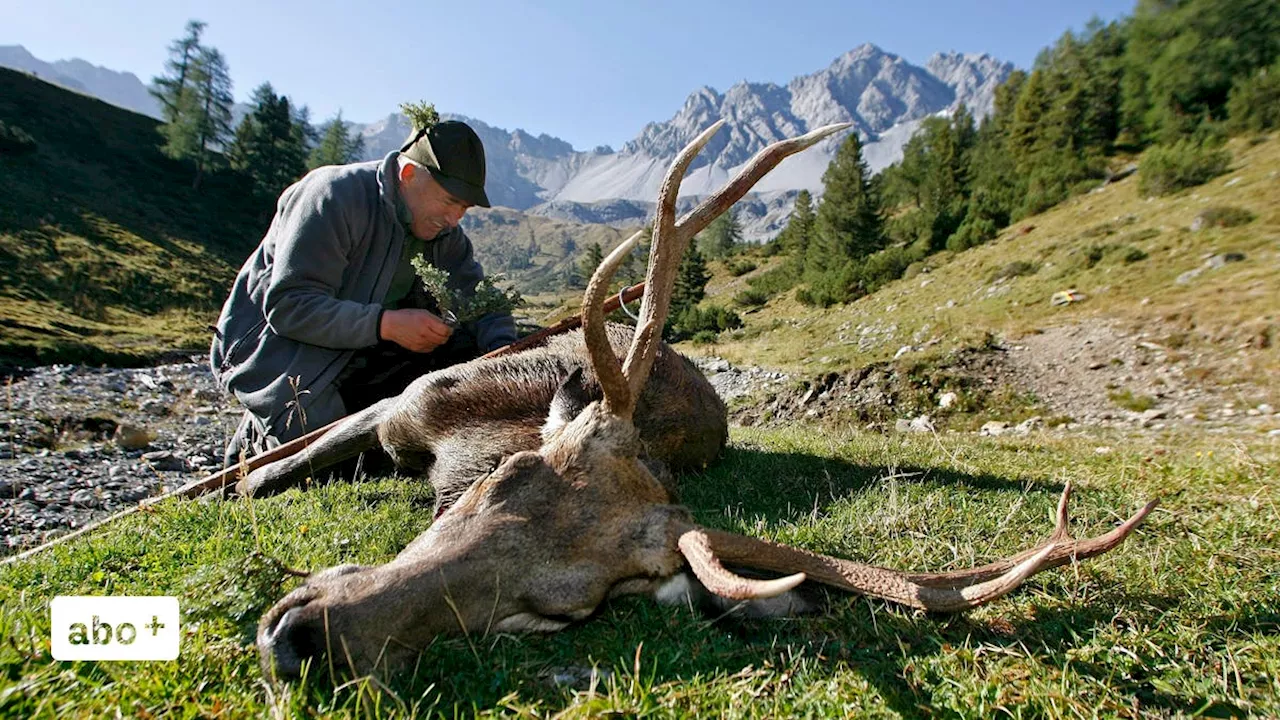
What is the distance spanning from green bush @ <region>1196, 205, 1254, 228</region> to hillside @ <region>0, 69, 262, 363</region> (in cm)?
3304

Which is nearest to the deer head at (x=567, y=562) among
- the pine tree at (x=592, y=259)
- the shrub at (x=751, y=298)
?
the pine tree at (x=592, y=259)

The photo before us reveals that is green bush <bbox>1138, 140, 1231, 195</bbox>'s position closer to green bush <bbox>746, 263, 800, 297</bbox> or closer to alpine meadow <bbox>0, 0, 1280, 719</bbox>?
alpine meadow <bbox>0, 0, 1280, 719</bbox>

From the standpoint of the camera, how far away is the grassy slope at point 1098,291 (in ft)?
40.7

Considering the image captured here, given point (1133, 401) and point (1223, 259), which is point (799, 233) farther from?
point (1133, 401)

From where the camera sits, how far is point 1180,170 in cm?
2689

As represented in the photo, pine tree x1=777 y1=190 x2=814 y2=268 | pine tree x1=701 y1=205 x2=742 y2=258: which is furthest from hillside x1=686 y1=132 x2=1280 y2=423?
pine tree x1=701 y1=205 x2=742 y2=258

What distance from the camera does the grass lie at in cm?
195

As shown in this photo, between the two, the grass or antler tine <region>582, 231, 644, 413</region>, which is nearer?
the grass

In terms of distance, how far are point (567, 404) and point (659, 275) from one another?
2.98 feet

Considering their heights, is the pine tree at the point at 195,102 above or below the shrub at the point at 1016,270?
above

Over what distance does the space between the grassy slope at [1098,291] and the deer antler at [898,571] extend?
35.0 feet

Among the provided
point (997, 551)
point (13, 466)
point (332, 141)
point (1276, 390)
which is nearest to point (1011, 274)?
point (1276, 390)

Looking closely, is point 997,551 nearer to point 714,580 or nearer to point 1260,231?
point 714,580

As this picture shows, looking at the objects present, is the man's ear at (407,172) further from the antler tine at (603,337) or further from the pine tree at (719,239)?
the pine tree at (719,239)
